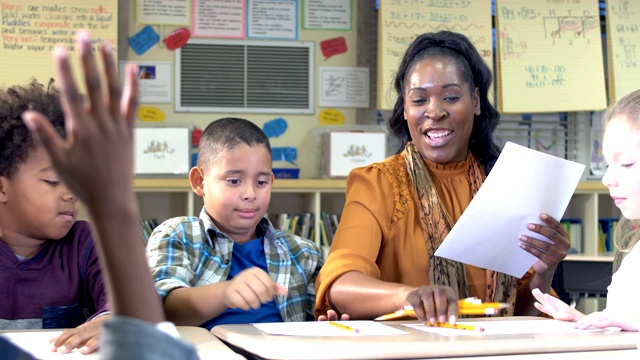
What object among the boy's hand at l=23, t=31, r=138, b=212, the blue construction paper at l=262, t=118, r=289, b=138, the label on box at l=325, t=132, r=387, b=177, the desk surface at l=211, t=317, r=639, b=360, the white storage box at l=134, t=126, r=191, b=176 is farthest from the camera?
the blue construction paper at l=262, t=118, r=289, b=138

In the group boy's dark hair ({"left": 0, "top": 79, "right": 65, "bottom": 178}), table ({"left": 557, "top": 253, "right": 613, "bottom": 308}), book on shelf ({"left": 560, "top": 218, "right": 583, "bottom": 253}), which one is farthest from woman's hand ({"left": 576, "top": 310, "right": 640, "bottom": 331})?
book on shelf ({"left": 560, "top": 218, "right": 583, "bottom": 253})

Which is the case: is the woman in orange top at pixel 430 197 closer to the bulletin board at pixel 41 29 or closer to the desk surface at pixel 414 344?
the desk surface at pixel 414 344

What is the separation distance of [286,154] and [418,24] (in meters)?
1.15

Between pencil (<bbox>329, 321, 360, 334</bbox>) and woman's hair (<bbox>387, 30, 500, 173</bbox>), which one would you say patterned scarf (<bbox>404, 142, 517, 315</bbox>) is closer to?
woman's hair (<bbox>387, 30, 500, 173</bbox>)

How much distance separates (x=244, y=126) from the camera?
2.00 meters

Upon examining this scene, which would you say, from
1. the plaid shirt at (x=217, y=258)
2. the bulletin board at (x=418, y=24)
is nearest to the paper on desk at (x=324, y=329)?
the plaid shirt at (x=217, y=258)

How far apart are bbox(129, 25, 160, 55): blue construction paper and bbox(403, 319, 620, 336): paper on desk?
370 cm

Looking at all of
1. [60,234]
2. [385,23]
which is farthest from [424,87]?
[385,23]

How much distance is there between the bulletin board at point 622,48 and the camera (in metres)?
5.14

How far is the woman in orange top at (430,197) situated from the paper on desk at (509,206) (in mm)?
36

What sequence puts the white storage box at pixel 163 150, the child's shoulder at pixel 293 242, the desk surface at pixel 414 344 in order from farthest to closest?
the white storage box at pixel 163 150
the child's shoulder at pixel 293 242
the desk surface at pixel 414 344

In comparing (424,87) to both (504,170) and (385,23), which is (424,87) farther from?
(385,23)

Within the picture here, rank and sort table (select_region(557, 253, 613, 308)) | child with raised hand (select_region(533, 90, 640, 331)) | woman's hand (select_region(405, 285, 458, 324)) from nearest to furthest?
woman's hand (select_region(405, 285, 458, 324))
child with raised hand (select_region(533, 90, 640, 331))
table (select_region(557, 253, 613, 308))

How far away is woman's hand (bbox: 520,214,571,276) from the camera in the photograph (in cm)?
164
